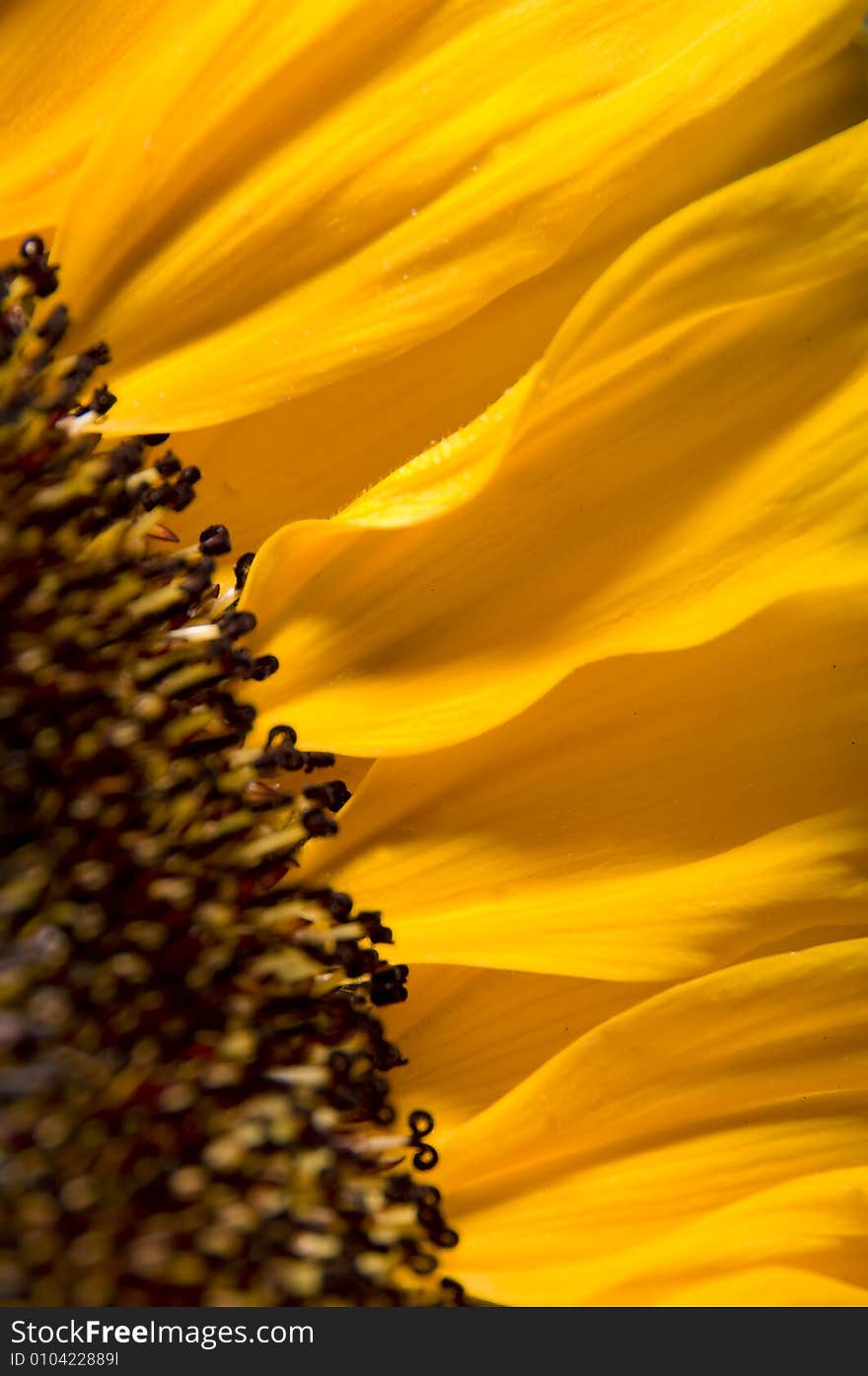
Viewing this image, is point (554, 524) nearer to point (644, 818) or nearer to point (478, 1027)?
point (644, 818)

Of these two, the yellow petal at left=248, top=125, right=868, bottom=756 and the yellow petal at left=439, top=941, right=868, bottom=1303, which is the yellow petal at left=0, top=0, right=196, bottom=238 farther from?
the yellow petal at left=439, top=941, right=868, bottom=1303

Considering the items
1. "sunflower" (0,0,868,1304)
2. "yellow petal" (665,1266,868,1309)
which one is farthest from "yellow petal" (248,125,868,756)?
"yellow petal" (665,1266,868,1309)

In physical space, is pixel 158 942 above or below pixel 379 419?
below

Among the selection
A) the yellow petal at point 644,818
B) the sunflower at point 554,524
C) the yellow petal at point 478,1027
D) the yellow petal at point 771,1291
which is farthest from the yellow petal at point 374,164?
the yellow petal at point 771,1291

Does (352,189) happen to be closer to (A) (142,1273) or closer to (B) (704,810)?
(B) (704,810)

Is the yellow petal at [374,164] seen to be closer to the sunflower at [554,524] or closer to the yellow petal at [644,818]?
the sunflower at [554,524]

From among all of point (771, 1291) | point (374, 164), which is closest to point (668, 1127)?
point (771, 1291)

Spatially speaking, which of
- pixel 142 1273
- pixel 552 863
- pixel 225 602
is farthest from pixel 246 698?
pixel 142 1273
